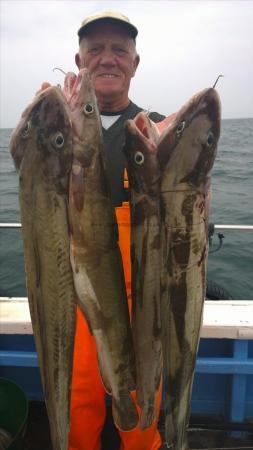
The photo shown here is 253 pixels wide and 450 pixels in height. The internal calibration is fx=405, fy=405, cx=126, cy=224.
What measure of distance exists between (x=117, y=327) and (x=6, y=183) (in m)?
22.0

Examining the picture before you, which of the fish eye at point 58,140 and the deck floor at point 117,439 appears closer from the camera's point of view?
the fish eye at point 58,140

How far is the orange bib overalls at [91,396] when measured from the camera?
3.00 metres

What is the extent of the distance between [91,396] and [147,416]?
113 cm

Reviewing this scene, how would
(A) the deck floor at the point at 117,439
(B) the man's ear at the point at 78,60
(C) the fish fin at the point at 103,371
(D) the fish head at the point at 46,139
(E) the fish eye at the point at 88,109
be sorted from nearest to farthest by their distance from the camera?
1. (D) the fish head at the point at 46,139
2. (E) the fish eye at the point at 88,109
3. (C) the fish fin at the point at 103,371
4. (B) the man's ear at the point at 78,60
5. (A) the deck floor at the point at 117,439

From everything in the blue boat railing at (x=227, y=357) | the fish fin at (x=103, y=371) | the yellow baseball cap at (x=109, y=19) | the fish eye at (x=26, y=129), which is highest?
the yellow baseball cap at (x=109, y=19)

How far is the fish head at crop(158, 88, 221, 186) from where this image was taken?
1.91 metres

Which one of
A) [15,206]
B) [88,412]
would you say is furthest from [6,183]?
[88,412]

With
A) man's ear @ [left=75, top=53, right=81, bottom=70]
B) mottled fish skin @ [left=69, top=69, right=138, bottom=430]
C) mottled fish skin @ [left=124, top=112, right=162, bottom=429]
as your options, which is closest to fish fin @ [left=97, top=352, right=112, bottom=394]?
mottled fish skin @ [left=69, top=69, right=138, bottom=430]

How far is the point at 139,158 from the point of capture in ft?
6.51

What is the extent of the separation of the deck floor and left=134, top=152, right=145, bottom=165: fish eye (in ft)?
9.85

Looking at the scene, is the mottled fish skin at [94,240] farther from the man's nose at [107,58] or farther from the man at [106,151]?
the man's nose at [107,58]

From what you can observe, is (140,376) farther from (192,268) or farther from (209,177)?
(209,177)

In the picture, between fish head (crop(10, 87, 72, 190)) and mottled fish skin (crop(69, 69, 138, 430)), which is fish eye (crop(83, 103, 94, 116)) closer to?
mottled fish skin (crop(69, 69, 138, 430))

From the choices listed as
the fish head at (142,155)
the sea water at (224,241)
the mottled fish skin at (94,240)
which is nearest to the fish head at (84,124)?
the mottled fish skin at (94,240)
